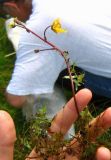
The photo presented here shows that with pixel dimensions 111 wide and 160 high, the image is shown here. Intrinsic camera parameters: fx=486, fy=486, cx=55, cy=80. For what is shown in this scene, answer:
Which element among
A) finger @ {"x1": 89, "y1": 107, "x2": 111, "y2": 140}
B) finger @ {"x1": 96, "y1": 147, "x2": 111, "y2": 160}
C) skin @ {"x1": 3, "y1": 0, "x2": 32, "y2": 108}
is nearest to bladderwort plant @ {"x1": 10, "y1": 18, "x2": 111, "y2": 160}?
finger @ {"x1": 89, "y1": 107, "x2": 111, "y2": 140}

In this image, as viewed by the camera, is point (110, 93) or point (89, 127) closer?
point (89, 127)

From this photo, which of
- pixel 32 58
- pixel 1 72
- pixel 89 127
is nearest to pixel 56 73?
pixel 32 58

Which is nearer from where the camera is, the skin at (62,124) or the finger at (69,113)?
the skin at (62,124)

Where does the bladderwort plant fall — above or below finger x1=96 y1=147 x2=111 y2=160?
below

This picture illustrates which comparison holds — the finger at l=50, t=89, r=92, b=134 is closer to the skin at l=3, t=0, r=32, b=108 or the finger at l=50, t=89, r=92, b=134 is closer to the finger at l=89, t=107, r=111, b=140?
the finger at l=89, t=107, r=111, b=140

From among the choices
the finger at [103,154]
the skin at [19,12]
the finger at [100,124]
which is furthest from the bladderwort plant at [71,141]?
the skin at [19,12]

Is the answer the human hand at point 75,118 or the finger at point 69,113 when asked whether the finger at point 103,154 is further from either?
the finger at point 69,113

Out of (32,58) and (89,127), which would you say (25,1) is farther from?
(89,127)
